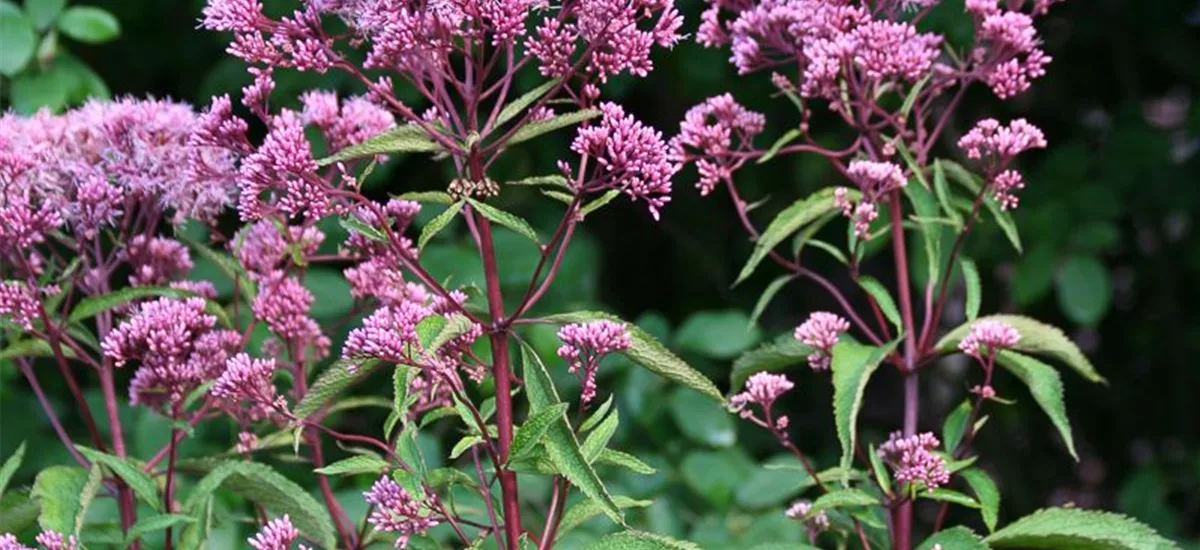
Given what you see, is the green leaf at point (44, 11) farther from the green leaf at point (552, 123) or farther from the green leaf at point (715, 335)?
the green leaf at point (552, 123)

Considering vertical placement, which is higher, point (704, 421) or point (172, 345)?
point (172, 345)

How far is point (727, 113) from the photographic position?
199 centimetres

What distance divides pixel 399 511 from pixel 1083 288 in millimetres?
2350

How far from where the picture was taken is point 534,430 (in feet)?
4.82

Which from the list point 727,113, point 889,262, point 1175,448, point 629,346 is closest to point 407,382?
point 629,346

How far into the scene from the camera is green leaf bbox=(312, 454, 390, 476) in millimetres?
1516

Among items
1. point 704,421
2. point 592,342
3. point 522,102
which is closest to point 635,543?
point 592,342

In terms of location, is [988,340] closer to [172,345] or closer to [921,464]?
[921,464]

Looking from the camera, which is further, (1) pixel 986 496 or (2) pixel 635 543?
(1) pixel 986 496

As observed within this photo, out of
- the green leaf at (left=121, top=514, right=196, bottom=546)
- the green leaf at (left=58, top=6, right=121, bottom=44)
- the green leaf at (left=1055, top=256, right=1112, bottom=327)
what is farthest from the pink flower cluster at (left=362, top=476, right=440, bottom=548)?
the green leaf at (left=1055, top=256, right=1112, bottom=327)

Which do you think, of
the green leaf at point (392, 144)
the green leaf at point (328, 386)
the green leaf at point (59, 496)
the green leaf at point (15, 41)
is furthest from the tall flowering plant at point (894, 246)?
the green leaf at point (15, 41)

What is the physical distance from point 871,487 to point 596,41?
2.27 ft

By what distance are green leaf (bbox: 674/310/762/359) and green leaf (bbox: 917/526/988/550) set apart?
58.8 inches

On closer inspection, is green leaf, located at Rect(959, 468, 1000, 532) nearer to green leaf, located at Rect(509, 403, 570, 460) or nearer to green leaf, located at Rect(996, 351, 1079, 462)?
green leaf, located at Rect(996, 351, 1079, 462)
